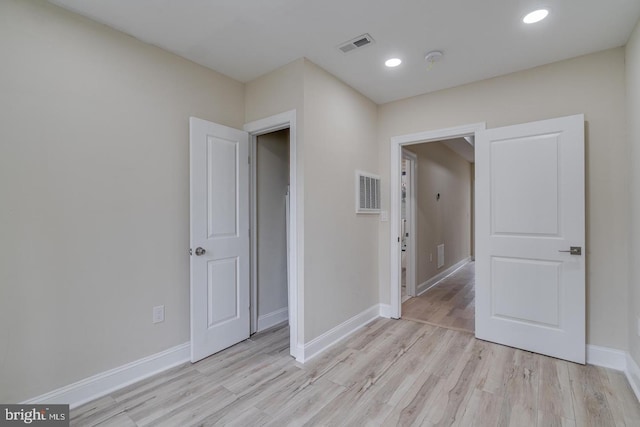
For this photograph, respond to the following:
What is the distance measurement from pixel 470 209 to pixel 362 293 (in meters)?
5.77

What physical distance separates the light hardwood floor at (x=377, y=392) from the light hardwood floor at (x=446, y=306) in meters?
0.63

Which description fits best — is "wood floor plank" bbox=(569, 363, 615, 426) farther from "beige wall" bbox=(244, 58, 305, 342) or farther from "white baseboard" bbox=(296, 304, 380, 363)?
"beige wall" bbox=(244, 58, 305, 342)

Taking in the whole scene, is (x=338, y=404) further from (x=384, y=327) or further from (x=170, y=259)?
(x=170, y=259)

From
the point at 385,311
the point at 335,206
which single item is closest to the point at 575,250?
the point at 385,311

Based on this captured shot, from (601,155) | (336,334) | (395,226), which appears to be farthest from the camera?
(395,226)

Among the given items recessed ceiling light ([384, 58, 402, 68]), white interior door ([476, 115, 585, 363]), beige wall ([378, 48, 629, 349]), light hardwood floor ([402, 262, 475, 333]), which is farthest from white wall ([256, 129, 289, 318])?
beige wall ([378, 48, 629, 349])

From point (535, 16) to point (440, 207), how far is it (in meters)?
3.83

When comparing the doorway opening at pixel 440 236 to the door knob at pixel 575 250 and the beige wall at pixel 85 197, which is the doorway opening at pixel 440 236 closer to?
the door knob at pixel 575 250

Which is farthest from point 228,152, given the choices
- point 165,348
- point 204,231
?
point 165,348

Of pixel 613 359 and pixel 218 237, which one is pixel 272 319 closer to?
pixel 218 237

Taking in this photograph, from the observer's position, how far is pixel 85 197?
196cm

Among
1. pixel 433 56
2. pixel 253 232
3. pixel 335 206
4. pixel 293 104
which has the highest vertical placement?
pixel 433 56

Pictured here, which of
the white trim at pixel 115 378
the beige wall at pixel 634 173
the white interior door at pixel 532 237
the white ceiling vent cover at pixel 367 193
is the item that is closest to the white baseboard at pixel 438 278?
the white interior door at pixel 532 237

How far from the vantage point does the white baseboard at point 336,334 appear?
249 centimetres
